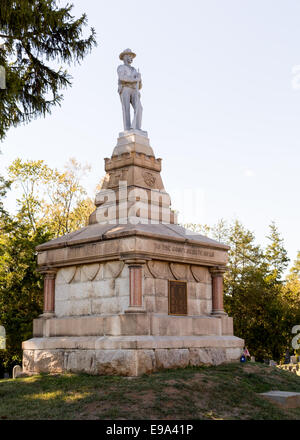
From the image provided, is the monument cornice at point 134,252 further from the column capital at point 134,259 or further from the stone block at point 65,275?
the stone block at point 65,275

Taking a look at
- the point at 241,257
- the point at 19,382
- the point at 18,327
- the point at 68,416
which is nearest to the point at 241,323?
the point at 241,257

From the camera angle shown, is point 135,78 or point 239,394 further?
point 135,78

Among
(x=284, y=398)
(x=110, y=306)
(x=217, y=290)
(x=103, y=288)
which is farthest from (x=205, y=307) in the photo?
(x=284, y=398)

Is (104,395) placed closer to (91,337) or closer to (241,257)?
(91,337)

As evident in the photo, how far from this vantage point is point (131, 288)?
11.0m

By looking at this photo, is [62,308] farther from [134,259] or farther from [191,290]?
[191,290]

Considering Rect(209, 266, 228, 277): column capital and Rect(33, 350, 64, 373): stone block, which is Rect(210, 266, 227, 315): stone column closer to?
Rect(209, 266, 228, 277): column capital

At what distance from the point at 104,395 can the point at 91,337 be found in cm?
262

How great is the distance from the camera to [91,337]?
1142 cm

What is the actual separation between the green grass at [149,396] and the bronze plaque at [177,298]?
4.85 ft

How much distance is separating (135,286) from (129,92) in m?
5.82

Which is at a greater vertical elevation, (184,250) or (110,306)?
(184,250)

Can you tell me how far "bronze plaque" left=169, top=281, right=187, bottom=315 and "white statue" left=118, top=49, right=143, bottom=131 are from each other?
4.53 metres

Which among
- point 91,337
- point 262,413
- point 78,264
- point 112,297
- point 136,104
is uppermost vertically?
point 136,104
